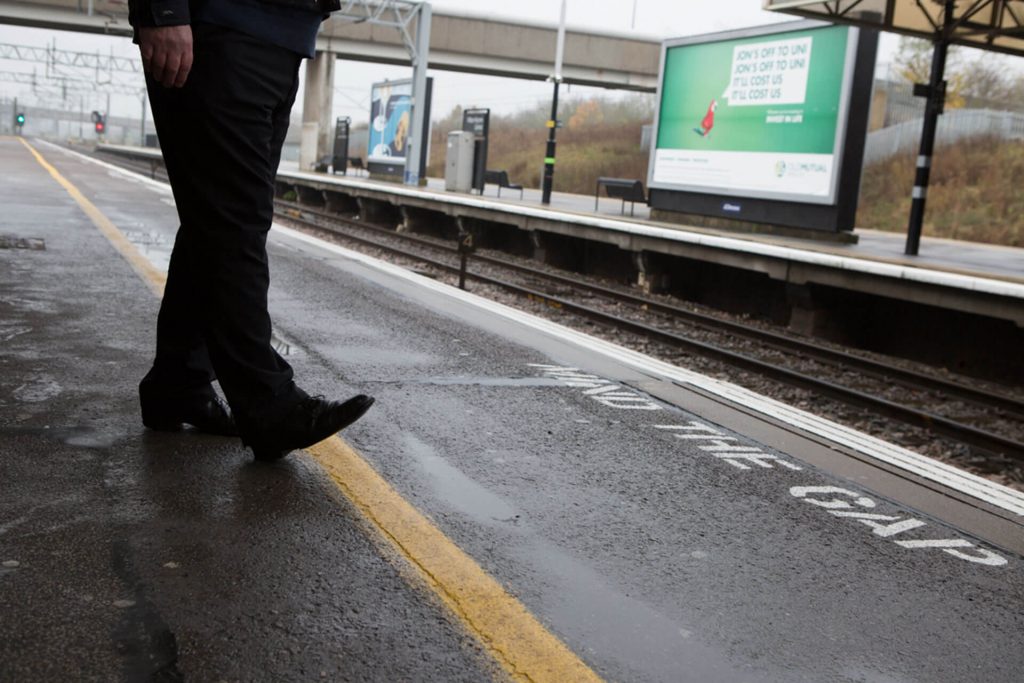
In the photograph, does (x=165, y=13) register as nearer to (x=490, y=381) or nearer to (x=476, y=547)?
(x=476, y=547)

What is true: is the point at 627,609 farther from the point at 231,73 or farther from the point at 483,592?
the point at 231,73

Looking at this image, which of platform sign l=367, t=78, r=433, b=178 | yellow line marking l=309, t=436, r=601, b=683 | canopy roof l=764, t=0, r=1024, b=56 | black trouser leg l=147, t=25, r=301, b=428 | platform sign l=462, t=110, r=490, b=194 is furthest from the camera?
platform sign l=367, t=78, r=433, b=178

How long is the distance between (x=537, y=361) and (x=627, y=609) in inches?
136

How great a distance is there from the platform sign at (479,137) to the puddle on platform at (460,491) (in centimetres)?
2430

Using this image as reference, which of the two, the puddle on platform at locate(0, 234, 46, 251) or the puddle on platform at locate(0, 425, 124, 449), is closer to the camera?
the puddle on platform at locate(0, 425, 124, 449)

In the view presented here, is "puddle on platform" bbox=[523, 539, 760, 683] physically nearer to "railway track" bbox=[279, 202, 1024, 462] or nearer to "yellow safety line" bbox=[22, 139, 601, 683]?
"yellow safety line" bbox=[22, 139, 601, 683]

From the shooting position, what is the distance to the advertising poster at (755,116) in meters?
15.3

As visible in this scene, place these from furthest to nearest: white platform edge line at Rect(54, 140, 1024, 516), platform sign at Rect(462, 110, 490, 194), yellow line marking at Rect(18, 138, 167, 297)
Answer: platform sign at Rect(462, 110, 490, 194)
yellow line marking at Rect(18, 138, 167, 297)
white platform edge line at Rect(54, 140, 1024, 516)

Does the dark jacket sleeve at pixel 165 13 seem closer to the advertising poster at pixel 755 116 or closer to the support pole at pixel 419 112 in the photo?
the advertising poster at pixel 755 116

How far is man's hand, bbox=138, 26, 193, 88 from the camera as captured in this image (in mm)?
2758

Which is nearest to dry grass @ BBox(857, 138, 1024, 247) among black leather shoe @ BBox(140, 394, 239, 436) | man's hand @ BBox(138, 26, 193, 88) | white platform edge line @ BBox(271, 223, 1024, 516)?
white platform edge line @ BBox(271, 223, 1024, 516)

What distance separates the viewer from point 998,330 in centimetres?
1041

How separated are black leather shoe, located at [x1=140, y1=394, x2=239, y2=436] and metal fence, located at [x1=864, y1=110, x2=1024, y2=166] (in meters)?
29.6

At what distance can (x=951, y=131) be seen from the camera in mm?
33094
